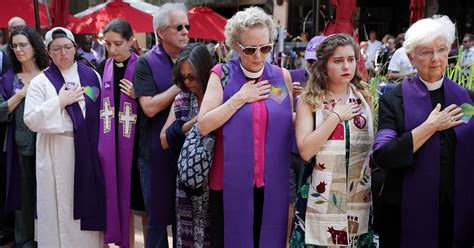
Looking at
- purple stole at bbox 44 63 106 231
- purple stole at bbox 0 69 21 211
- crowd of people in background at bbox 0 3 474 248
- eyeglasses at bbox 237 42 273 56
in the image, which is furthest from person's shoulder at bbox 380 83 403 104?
purple stole at bbox 0 69 21 211

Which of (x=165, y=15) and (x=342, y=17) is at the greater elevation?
(x=342, y=17)

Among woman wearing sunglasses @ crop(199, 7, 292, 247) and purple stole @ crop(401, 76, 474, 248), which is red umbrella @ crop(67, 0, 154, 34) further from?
purple stole @ crop(401, 76, 474, 248)

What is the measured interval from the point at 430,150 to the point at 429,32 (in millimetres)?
564

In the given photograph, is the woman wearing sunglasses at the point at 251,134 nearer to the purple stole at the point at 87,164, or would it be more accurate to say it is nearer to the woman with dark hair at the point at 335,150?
the woman with dark hair at the point at 335,150

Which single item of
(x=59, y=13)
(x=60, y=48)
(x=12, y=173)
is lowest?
(x=12, y=173)

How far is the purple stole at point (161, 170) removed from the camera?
323cm

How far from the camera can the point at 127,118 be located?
3.42 meters

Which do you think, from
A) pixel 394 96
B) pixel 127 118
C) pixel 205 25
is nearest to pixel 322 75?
pixel 394 96

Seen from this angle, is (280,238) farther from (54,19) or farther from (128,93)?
(54,19)

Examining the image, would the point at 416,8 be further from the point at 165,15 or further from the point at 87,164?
the point at 87,164

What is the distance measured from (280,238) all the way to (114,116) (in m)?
1.58

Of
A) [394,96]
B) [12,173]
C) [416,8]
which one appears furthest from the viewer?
[416,8]

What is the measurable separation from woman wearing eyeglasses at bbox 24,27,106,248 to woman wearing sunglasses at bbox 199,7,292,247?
4.21ft

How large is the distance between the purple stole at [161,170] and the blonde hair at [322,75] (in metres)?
1.13
